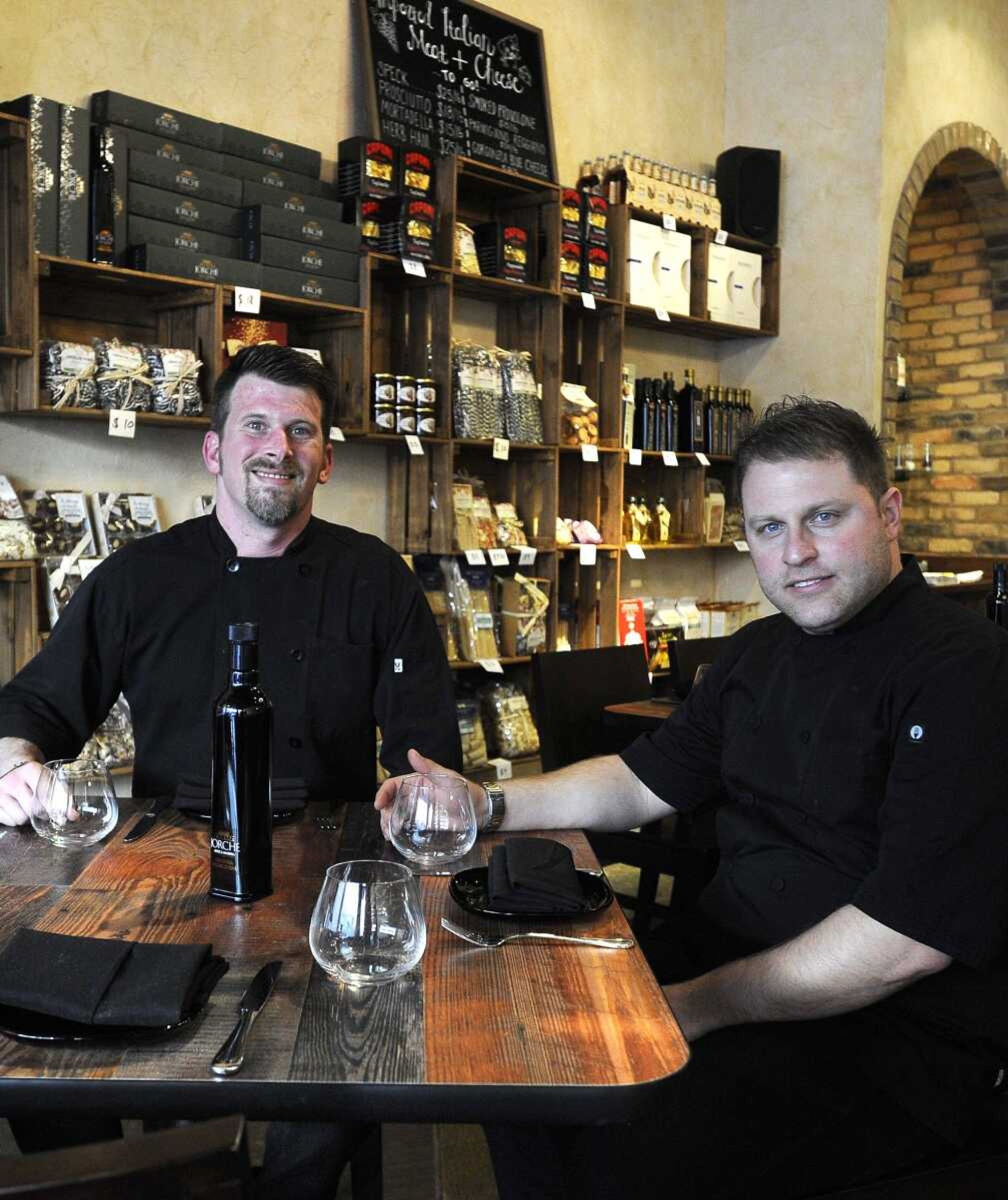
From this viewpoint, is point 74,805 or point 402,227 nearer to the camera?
point 74,805

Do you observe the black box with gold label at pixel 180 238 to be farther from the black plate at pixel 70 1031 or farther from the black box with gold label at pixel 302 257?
the black plate at pixel 70 1031

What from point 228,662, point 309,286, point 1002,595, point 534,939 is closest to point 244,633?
point 534,939

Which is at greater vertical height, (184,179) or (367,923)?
(184,179)

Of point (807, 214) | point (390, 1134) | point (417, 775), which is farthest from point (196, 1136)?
point (807, 214)

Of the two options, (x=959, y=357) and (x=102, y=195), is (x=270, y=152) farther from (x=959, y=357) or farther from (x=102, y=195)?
(x=959, y=357)

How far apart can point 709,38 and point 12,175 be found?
12.7 feet

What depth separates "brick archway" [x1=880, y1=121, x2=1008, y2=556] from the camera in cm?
688

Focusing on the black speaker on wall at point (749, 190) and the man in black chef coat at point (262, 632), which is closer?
the man in black chef coat at point (262, 632)

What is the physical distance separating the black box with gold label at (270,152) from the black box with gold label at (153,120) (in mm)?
42

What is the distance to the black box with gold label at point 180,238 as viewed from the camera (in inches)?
134

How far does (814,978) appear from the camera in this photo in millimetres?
1528

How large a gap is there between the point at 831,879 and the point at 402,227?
294cm

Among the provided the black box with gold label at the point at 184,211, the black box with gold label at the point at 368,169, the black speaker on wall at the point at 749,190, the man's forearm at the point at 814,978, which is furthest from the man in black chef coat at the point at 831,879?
the black speaker on wall at the point at 749,190

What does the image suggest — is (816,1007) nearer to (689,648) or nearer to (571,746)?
(571,746)
